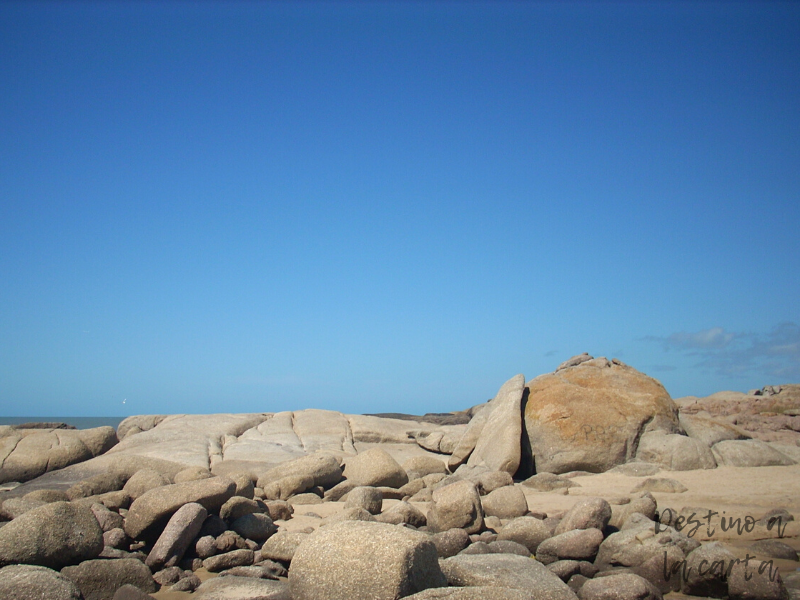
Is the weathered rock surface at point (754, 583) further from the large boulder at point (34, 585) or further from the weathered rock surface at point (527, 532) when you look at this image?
the large boulder at point (34, 585)

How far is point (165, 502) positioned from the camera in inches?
338

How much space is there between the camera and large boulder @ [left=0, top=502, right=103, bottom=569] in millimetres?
6738

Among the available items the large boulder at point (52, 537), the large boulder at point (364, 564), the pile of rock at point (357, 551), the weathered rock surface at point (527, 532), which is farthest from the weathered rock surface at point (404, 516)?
the large boulder at point (52, 537)

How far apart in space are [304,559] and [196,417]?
15128 mm

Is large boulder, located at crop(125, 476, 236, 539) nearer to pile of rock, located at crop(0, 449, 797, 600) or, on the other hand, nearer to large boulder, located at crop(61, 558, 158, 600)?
pile of rock, located at crop(0, 449, 797, 600)

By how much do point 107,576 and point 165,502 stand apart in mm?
1690

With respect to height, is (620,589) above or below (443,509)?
below

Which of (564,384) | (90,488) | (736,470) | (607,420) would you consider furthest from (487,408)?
(90,488)

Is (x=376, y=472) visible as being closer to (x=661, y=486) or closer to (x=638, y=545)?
(x=661, y=486)

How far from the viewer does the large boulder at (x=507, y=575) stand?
5.78 metres

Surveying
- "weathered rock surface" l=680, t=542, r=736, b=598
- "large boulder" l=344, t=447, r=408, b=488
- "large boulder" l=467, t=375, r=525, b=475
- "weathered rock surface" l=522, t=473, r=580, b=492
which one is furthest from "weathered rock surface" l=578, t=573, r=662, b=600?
"large boulder" l=344, t=447, r=408, b=488

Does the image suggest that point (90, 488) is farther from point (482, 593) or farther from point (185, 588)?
point (482, 593)

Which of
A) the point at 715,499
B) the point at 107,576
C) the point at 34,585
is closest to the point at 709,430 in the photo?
the point at 715,499

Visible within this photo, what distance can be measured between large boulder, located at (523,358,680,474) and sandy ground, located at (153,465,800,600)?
2.18 feet
